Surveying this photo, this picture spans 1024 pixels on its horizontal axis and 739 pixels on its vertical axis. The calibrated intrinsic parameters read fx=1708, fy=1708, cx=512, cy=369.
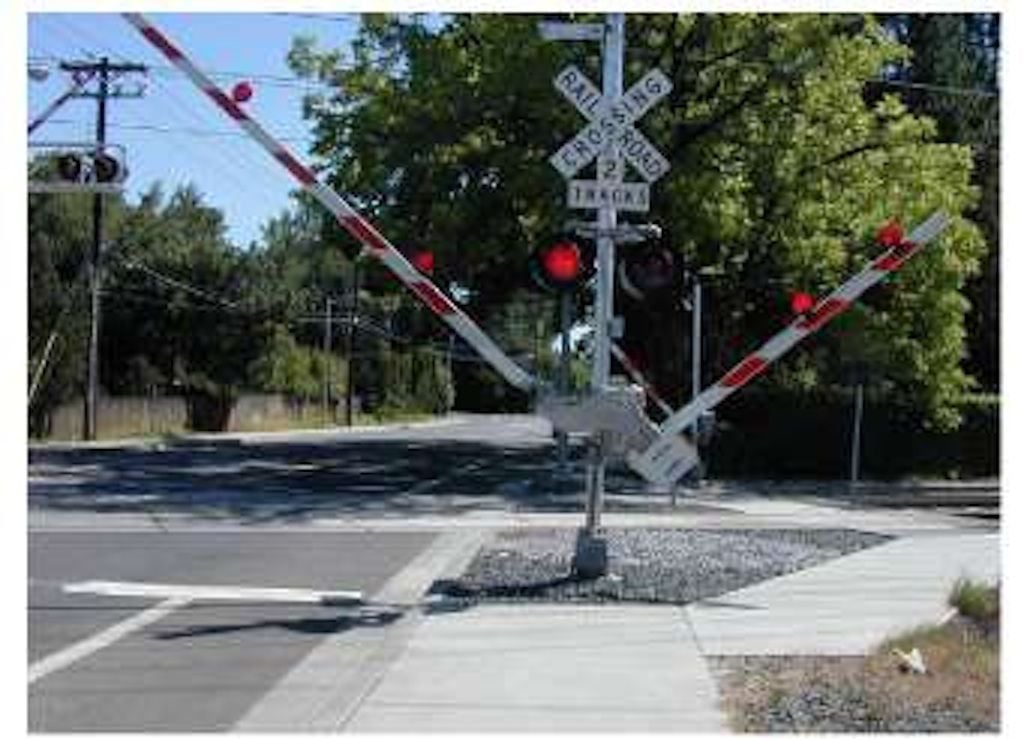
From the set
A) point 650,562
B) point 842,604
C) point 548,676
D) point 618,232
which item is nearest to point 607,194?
point 618,232

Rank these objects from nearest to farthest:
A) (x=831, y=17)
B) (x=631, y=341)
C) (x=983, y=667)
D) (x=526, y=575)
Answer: (x=983, y=667)
(x=526, y=575)
(x=831, y=17)
(x=631, y=341)

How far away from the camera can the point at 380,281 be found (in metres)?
33.4

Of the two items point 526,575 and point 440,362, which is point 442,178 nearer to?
point 526,575

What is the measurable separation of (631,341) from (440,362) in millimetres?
76206

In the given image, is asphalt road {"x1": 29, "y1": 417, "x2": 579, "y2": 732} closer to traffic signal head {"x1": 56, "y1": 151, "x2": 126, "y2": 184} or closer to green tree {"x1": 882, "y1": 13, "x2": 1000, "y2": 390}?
traffic signal head {"x1": 56, "y1": 151, "x2": 126, "y2": 184}

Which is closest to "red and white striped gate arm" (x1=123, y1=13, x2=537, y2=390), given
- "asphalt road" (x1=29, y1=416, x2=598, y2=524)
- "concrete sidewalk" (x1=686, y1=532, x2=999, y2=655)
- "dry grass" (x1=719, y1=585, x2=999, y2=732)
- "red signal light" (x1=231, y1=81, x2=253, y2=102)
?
"red signal light" (x1=231, y1=81, x2=253, y2=102)

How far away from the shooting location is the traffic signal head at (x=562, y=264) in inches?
479

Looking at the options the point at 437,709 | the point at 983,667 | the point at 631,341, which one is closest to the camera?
the point at 437,709

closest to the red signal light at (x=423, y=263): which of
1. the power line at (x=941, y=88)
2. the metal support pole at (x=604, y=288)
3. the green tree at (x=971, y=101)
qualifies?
the metal support pole at (x=604, y=288)

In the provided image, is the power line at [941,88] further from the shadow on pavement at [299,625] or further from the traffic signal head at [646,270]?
the shadow on pavement at [299,625]

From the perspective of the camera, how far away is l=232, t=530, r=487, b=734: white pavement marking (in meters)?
7.92

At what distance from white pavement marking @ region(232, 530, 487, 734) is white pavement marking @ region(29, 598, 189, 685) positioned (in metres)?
1.30

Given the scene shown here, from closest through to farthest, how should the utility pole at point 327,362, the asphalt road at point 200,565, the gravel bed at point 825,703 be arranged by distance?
the gravel bed at point 825,703 → the asphalt road at point 200,565 → the utility pole at point 327,362
